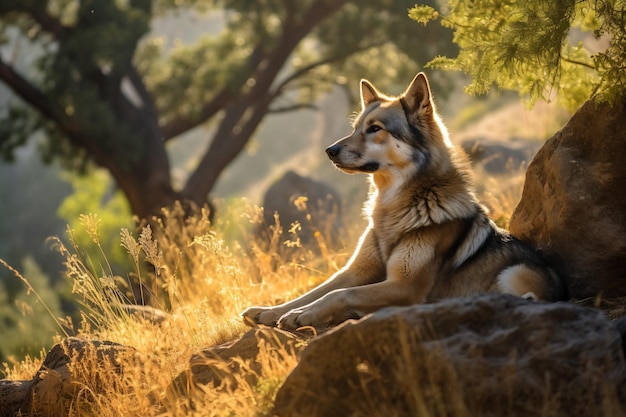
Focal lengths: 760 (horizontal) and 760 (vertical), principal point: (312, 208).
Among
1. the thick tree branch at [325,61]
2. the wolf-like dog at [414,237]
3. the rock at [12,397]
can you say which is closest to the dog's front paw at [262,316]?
the wolf-like dog at [414,237]

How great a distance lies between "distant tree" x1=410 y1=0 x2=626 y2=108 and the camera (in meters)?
6.45

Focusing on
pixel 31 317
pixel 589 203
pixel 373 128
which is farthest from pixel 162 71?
pixel 589 203

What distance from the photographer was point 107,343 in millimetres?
6207

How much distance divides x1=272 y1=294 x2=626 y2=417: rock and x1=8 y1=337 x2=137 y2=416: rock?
1.98m

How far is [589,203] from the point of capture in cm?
646

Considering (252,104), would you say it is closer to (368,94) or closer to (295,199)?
(295,199)

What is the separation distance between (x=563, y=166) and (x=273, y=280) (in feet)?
12.2

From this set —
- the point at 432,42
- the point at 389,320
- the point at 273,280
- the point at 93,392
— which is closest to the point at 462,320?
the point at 389,320

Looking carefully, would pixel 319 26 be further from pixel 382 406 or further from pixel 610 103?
pixel 382 406

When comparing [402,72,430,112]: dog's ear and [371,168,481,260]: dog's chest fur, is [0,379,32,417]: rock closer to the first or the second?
[371,168,481,260]: dog's chest fur

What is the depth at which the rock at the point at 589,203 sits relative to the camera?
20.9 ft

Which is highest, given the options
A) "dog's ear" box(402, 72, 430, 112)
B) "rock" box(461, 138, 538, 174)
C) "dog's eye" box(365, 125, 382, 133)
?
"dog's ear" box(402, 72, 430, 112)

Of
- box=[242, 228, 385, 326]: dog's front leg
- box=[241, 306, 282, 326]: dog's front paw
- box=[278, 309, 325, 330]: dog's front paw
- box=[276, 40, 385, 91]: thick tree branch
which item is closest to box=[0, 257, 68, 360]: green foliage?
box=[241, 306, 282, 326]: dog's front paw

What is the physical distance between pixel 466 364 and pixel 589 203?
307 centimetres
